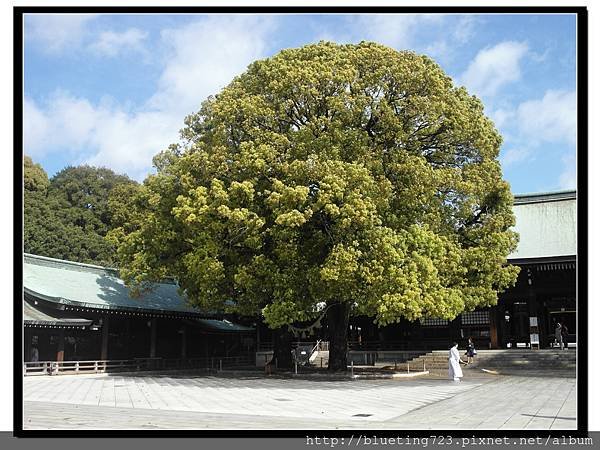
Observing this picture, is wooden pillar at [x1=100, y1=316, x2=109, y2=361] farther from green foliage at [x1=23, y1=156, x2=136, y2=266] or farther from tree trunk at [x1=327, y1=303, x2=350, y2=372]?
green foliage at [x1=23, y1=156, x2=136, y2=266]

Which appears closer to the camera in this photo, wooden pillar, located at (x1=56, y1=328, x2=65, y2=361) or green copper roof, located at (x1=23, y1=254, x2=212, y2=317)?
wooden pillar, located at (x1=56, y1=328, x2=65, y2=361)

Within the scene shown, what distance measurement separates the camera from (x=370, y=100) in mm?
19125

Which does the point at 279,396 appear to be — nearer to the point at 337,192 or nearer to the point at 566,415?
the point at 337,192

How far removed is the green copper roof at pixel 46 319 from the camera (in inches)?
877

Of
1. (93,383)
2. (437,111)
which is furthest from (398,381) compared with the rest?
(93,383)

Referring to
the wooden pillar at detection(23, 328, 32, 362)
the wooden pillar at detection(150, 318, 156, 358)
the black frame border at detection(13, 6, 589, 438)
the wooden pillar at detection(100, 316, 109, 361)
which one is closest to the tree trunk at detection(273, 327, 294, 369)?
the wooden pillar at detection(150, 318, 156, 358)

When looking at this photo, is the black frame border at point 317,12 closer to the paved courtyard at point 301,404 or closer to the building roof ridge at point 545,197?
the paved courtyard at point 301,404

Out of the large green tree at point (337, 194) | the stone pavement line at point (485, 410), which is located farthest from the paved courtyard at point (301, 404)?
the large green tree at point (337, 194)

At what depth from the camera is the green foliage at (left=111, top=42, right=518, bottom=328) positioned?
1745 centimetres

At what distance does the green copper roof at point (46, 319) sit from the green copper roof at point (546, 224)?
1925 cm

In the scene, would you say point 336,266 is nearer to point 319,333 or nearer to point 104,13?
point 104,13

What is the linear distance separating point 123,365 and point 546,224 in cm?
2117

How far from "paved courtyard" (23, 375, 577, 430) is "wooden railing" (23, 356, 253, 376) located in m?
2.64

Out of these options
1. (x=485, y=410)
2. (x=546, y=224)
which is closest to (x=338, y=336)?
(x=485, y=410)
